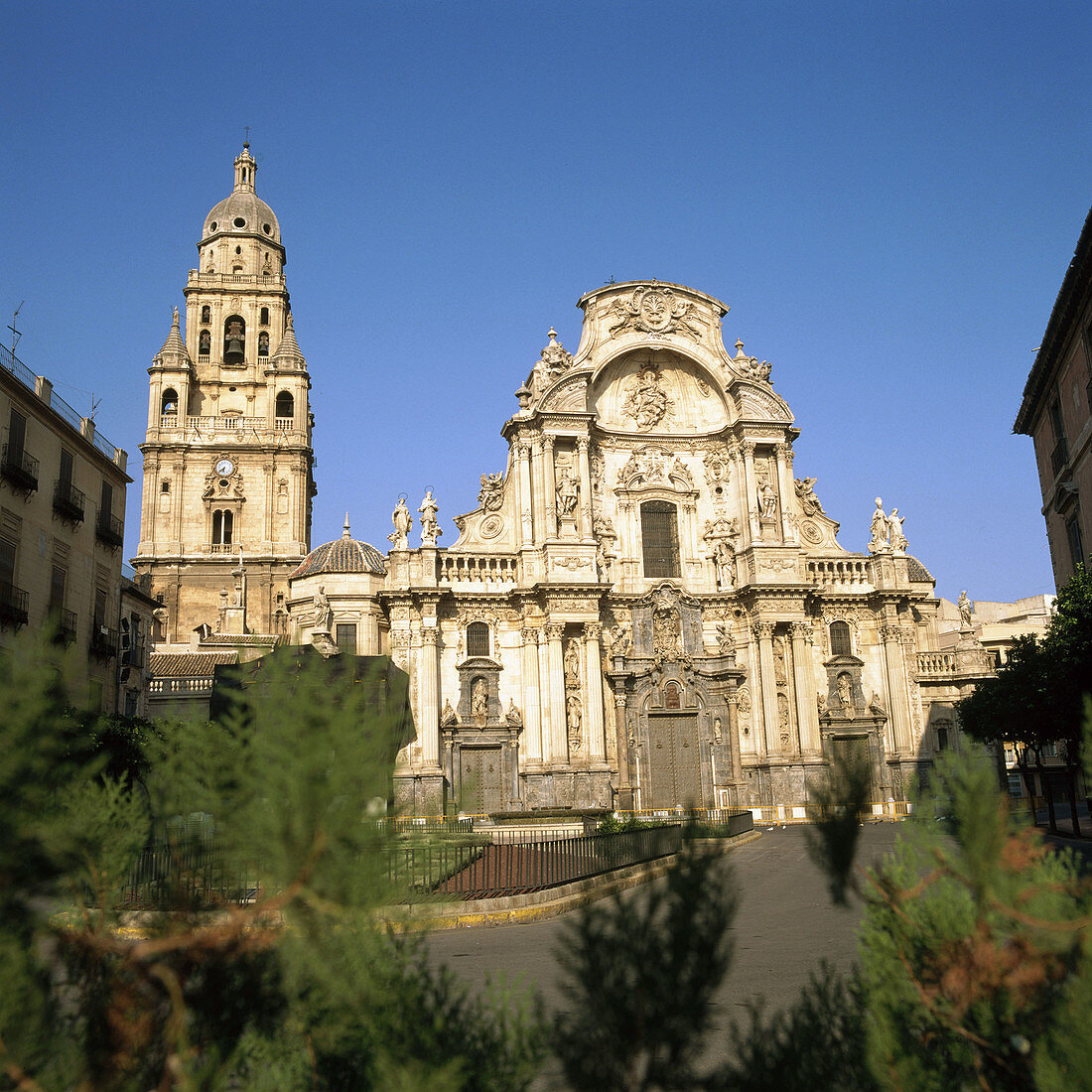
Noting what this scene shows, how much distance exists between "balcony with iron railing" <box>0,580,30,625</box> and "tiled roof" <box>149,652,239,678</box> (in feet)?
49.9

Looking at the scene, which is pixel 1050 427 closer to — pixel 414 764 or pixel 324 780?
pixel 414 764

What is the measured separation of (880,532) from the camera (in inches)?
1558

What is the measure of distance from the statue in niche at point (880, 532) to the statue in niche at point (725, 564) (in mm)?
5894

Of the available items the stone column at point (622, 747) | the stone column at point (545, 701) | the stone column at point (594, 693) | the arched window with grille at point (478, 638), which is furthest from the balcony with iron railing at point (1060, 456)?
the arched window with grille at point (478, 638)

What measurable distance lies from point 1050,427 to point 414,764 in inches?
907

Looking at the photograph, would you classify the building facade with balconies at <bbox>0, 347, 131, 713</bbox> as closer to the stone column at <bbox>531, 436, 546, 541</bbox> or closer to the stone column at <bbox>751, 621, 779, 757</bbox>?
the stone column at <bbox>531, 436, 546, 541</bbox>

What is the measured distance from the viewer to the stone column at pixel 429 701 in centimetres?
3372

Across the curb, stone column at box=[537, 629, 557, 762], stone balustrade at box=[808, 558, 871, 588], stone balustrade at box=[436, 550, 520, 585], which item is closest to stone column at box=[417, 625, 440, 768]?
stone balustrade at box=[436, 550, 520, 585]

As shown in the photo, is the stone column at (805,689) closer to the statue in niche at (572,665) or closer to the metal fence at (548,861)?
the statue in niche at (572,665)

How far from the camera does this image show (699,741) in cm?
3622

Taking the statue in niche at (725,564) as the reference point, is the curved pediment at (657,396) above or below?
above

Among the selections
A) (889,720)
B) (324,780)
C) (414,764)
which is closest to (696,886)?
(324,780)

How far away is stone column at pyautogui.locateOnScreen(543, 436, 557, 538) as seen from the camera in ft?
118

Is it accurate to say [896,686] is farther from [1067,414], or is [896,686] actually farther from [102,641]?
[102,641]
